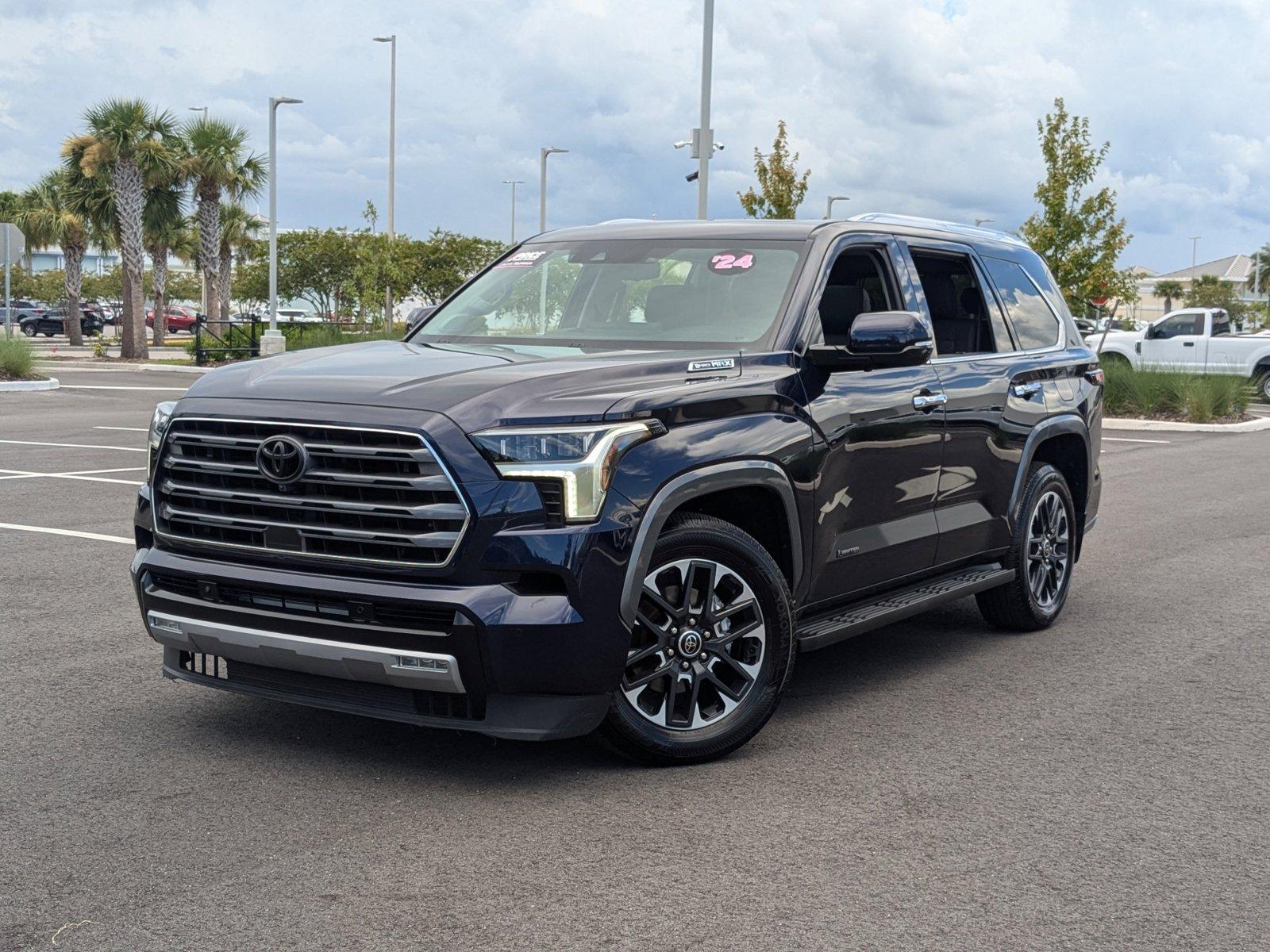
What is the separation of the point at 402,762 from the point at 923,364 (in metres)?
2.72

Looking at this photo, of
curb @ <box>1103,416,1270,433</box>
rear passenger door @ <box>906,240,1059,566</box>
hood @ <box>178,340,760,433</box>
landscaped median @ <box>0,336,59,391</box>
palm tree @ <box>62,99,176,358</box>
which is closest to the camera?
hood @ <box>178,340,760,433</box>

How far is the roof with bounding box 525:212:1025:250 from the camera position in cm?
604

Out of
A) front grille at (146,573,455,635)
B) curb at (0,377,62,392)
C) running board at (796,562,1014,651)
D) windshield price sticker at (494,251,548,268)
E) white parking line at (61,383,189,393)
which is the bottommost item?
white parking line at (61,383,189,393)

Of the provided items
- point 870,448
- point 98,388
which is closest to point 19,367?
point 98,388

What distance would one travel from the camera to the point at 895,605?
5996 mm

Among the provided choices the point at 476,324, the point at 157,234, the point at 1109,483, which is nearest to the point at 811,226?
the point at 476,324

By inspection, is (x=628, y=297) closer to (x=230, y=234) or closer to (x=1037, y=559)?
(x=1037, y=559)

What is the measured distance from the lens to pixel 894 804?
4.62m

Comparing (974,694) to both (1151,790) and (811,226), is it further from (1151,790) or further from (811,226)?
(811,226)

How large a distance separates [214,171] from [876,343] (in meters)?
44.4

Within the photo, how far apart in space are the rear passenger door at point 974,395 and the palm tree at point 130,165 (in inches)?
1530

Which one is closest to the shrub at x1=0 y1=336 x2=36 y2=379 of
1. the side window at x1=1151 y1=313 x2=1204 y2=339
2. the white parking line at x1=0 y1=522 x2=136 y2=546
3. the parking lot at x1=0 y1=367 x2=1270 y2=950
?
the white parking line at x1=0 y1=522 x2=136 y2=546

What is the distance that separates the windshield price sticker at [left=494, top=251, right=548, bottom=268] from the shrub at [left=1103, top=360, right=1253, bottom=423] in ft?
62.6

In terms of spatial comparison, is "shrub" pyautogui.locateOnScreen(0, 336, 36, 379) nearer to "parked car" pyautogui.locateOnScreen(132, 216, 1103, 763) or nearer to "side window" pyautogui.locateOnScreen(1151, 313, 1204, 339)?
"side window" pyautogui.locateOnScreen(1151, 313, 1204, 339)
